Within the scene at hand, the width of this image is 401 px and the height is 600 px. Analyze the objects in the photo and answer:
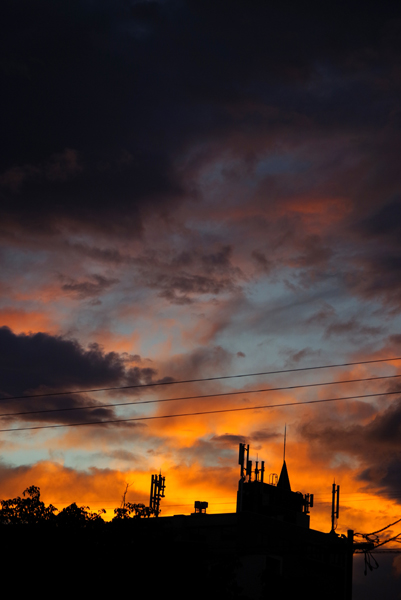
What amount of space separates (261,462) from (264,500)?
5722mm

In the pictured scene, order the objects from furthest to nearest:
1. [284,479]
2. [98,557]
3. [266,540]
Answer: [284,479], [266,540], [98,557]

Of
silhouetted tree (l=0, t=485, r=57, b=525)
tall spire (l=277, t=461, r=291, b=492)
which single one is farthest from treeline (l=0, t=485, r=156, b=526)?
tall spire (l=277, t=461, r=291, b=492)

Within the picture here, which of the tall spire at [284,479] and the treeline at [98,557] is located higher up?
the tall spire at [284,479]

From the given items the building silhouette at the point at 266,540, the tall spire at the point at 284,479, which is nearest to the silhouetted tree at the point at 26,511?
the building silhouette at the point at 266,540

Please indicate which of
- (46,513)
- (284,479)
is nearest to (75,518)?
(46,513)

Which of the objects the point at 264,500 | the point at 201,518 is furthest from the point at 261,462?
the point at 201,518

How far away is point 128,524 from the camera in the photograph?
1719 inches

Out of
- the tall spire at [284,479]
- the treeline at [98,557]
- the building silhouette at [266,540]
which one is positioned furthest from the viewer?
the tall spire at [284,479]

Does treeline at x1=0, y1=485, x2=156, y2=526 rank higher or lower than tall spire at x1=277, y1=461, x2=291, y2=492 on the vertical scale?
lower

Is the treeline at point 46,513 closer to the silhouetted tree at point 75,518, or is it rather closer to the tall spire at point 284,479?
the silhouetted tree at point 75,518

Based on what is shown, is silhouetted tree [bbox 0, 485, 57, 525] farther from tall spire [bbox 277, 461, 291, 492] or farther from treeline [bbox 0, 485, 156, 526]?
tall spire [bbox 277, 461, 291, 492]

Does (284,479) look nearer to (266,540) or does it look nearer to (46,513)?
(266,540)

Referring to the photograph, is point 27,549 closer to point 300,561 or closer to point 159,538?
point 159,538

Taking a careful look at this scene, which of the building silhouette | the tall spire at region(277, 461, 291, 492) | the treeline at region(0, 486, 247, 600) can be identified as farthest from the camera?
the tall spire at region(277, 461, 291, 492)
